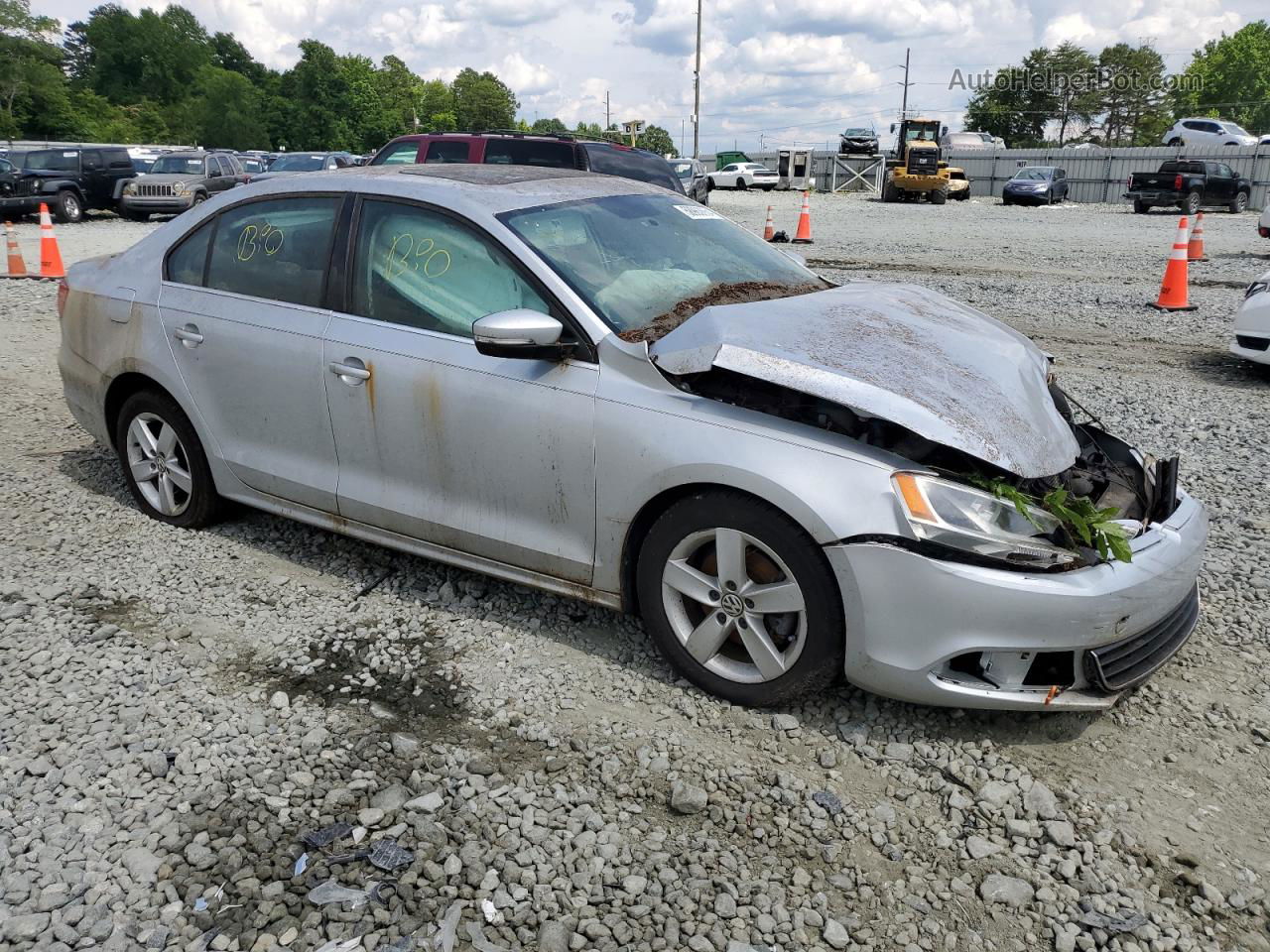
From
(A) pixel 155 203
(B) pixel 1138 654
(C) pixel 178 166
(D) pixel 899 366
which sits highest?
(C) pixel 178 166

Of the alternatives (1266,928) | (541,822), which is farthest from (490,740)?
(1266,928)

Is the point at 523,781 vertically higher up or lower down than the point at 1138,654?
lower down

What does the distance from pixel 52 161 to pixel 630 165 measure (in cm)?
1822

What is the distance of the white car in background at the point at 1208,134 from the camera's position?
1593 inches

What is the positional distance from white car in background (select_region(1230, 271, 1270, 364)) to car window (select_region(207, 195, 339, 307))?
22.2 feet

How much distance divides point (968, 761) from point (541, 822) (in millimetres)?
1287

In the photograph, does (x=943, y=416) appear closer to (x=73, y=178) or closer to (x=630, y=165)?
(x=630, y=165)

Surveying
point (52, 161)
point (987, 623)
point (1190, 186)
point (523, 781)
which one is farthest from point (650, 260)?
point (1190, 186)

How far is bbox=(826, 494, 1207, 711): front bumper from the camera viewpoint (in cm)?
293

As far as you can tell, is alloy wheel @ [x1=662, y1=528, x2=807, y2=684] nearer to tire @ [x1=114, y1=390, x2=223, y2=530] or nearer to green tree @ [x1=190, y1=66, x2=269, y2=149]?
tire @ [x1=114, y1=390, x2=223, y2=530]

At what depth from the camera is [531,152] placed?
12273mm

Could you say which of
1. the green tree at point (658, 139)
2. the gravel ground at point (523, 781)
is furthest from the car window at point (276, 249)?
the green tree at point (658, 139)

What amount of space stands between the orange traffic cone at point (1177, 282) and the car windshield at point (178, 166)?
72.6 ft

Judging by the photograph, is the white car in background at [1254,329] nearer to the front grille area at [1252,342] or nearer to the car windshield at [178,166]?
the front grille area at [1252,342]
